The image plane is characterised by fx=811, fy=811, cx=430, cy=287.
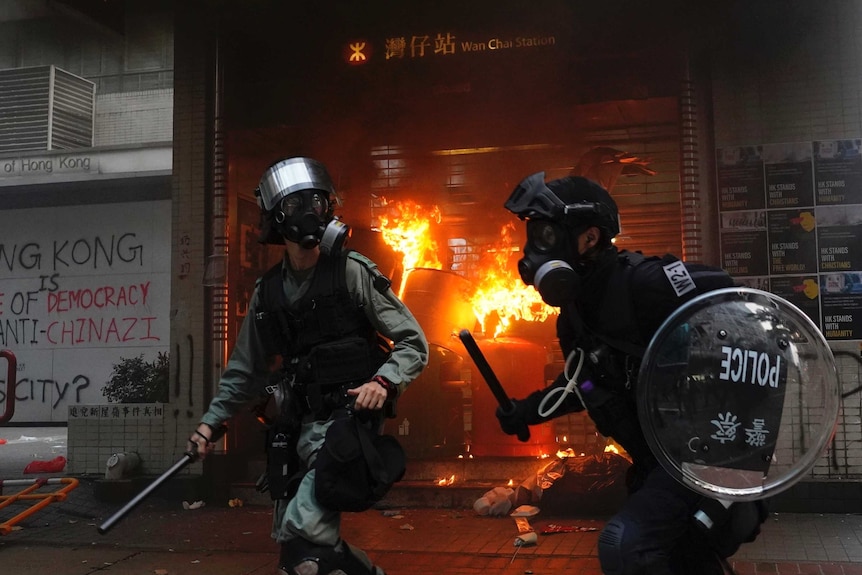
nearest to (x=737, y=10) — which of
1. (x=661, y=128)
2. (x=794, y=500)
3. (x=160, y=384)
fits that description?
(x=661, y=128)

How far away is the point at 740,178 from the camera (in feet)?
21.3

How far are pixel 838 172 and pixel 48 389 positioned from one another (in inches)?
488

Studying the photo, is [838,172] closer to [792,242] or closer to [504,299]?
[792,242]

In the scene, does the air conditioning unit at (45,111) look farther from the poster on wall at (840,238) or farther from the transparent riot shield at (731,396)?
the transparent riot shield at (731,396)

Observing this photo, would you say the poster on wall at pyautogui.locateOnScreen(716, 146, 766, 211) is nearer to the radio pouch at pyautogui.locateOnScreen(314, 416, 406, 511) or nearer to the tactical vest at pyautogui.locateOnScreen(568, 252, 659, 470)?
the tactical vest at pyautogui.locateOnScreen(568, 252, 659, 470)

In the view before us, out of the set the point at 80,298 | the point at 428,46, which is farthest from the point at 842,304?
the point at 80,298

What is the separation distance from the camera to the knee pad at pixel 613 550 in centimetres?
259

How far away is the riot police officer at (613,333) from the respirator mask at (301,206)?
872 mm

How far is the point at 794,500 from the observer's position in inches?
245

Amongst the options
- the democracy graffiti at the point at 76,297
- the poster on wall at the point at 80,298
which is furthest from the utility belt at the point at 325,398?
the democracy graffiti at the point at 76,297

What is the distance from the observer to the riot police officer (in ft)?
8.79

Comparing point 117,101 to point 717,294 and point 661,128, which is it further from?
point 717,294

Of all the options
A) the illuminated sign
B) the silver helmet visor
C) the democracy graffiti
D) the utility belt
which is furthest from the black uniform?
the democracy graffiti

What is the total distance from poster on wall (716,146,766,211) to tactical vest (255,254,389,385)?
394 centimetres
